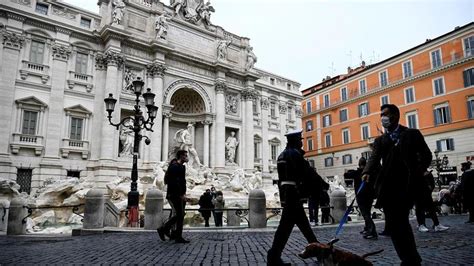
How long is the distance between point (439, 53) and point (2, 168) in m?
32.9

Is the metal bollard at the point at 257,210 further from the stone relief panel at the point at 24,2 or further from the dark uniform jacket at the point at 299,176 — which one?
the stone relief panel at the point at 24,2

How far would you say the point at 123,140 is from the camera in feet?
71.3

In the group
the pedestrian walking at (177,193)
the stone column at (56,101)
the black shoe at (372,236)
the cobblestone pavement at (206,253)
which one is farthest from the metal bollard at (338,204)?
the stone column at (56,101)

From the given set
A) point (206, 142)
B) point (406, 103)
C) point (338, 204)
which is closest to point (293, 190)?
point (338, 204)

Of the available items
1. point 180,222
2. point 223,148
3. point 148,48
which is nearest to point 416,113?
point 223,148

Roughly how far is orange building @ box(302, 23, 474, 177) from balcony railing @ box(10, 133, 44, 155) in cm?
2814

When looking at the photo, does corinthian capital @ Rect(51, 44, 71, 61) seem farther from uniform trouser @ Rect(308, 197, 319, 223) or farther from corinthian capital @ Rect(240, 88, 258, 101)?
uniform trouser @ Rect(308, 197, 319, 223)

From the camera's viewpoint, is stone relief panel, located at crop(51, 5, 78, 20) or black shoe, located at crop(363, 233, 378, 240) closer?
black shoe, located at crop(363, 233, 378, 240)

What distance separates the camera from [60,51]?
20734 millimetres

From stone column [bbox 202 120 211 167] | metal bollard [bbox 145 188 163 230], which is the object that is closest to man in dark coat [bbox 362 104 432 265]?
metal bollard [bbox 145 188 163 230]

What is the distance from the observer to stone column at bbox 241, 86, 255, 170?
1126 inches

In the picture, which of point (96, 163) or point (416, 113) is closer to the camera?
point (96, 163)

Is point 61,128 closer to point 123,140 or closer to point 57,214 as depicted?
point 123,140

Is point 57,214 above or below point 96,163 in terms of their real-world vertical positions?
below
